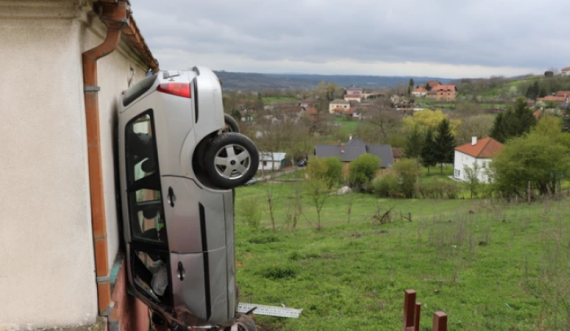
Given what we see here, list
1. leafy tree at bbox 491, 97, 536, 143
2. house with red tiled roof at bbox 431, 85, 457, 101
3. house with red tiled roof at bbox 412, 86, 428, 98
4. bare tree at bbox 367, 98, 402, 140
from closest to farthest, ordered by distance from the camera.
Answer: leafy tree at bbox 491, 97, 536, 143 → bare tree at bbox 367, 98, 402, 140 → house with red tiled roof at bbox 431, 85, 457, 101 → house with red tiled roof at bbox 412, 86, 428, 98

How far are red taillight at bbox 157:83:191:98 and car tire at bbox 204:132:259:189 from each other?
46cm

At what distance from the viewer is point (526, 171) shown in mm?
24625

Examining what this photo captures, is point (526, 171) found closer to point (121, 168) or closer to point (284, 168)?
point (121, 168)

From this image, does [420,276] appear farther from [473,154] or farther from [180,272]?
[473,154]

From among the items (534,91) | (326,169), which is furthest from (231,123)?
(534,91)

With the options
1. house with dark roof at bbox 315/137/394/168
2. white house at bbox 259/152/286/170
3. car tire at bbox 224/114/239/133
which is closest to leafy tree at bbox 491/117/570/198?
car tire at bbox 224/114/239/133

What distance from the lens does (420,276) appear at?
9500mm

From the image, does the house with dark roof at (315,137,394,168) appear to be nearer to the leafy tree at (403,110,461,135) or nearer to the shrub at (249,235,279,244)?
the leafy tree at (403,110,461,135)

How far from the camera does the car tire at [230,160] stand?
3938 millimetres

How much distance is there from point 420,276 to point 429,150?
4395 cm

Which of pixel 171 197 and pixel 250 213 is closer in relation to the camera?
pixel 171 197

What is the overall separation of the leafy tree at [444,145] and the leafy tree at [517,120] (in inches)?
200

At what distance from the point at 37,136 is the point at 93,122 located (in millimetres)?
376

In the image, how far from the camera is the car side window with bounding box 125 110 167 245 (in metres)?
4.06
